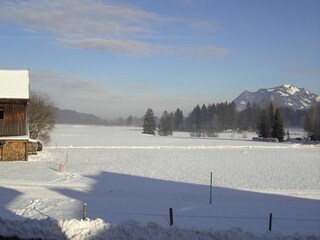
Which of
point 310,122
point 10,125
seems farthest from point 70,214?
point 310,122

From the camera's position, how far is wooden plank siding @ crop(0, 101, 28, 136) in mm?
38453

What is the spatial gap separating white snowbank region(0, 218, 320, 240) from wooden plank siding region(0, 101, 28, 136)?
29161mm

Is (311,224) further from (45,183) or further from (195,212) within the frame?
(45,183)

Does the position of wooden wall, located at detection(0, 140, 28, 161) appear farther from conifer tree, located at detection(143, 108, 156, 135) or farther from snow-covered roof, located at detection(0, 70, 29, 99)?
conifer tree, located at detection(143, 108, 156, 135)

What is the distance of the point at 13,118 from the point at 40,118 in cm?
1582

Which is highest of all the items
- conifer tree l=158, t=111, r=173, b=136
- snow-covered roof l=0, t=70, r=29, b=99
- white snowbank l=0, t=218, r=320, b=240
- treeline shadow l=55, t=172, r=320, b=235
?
snow-covered roof l=0, t=70, r=29, b=99

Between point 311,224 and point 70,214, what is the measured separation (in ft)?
32.6

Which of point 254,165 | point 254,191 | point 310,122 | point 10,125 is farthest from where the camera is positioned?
point 310,122

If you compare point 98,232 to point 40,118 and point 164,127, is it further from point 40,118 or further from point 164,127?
point 164,127

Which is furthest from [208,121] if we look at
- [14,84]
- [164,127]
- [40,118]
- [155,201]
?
[155,201]

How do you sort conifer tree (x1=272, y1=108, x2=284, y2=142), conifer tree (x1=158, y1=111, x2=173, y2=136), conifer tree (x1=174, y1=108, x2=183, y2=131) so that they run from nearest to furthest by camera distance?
1. conifer tree (x1=272, y1=108, x2=284, y2=142)
2. conifer tree (x1=158, y1=111, x2=173, y2=136)
3. conifer tree (x1=174, y1=108, x2=183, y2=131)

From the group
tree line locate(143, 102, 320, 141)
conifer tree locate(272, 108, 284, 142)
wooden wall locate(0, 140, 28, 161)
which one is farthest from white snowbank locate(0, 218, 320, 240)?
tree line locate(143, 102, 320, 141)

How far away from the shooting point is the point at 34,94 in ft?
192

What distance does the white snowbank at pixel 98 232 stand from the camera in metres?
10.7
